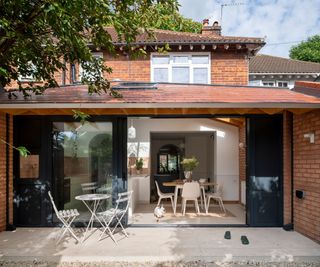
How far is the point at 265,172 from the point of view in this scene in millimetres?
7789

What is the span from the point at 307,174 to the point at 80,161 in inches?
205

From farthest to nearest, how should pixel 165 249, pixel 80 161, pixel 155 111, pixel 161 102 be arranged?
pixel 80 161 → pixel 155 111 → pixel 161 102 → pixel 165 249

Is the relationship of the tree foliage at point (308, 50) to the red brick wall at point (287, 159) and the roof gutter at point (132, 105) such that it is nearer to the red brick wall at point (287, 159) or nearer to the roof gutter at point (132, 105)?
the red brick wall at point (287, 159)

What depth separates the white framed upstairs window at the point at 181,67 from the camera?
1277cm

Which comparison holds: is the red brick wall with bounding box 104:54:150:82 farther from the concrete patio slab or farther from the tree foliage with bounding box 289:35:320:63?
the tree foliage with bounding box 289:35:320:63

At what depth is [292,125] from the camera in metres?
7.66

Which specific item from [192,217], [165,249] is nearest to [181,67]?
[192,217]

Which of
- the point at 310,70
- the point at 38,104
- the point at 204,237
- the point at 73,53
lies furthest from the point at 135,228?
the point at 310,70

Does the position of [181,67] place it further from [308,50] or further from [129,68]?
[308,50]

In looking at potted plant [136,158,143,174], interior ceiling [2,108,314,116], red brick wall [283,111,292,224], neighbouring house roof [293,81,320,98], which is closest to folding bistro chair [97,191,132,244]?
interior ceiling [2,108,314,116]

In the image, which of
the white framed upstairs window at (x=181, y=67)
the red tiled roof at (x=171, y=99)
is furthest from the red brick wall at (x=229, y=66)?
the red tiled roof at (x=171, y=99)

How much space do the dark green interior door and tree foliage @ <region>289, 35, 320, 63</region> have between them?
33.1 meters

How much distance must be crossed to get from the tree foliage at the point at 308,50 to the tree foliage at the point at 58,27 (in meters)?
35.5

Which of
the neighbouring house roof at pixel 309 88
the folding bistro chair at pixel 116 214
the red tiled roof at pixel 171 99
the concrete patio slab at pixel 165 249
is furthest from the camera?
the neighbouring house roof at pixel 309 88
